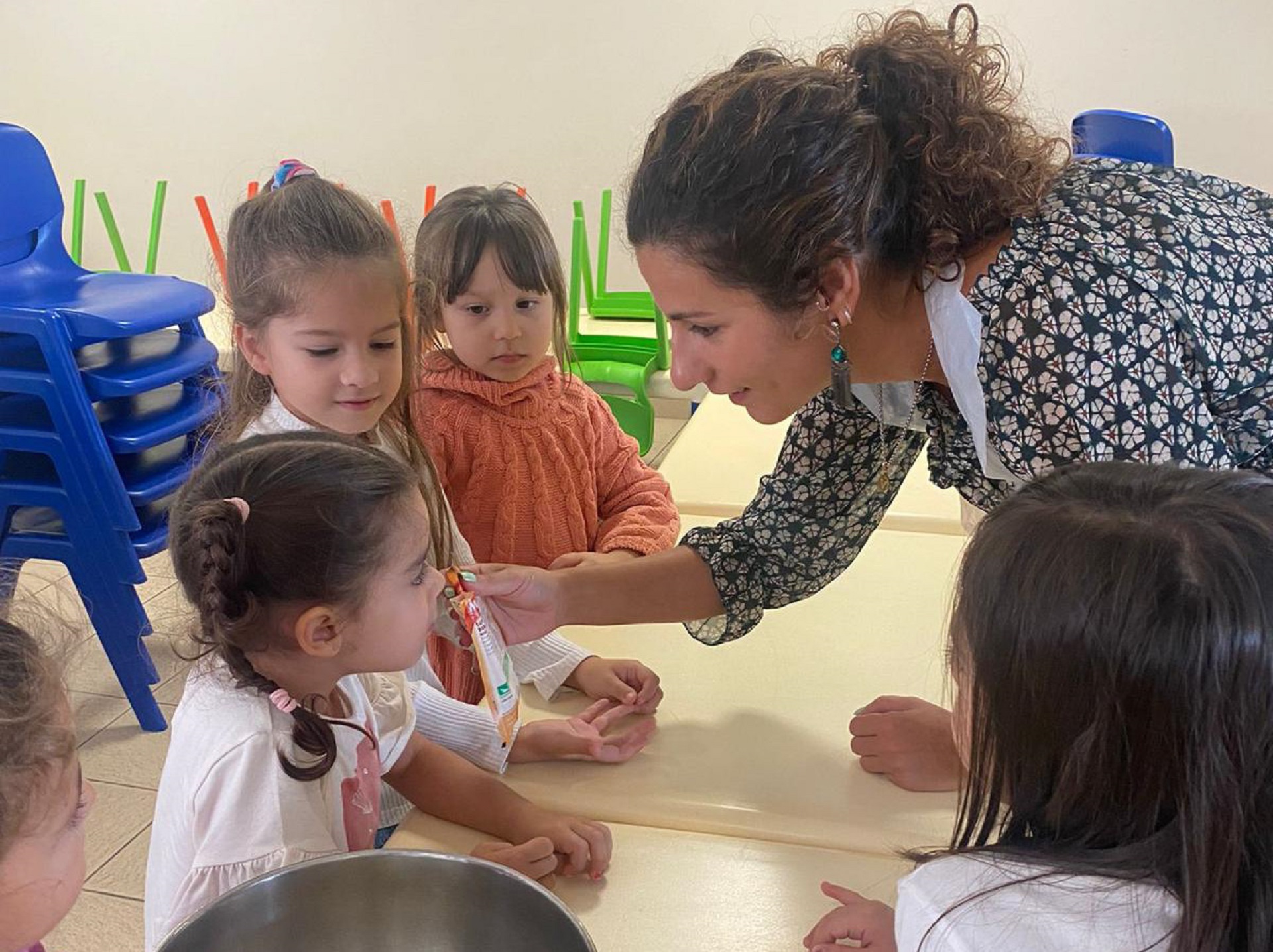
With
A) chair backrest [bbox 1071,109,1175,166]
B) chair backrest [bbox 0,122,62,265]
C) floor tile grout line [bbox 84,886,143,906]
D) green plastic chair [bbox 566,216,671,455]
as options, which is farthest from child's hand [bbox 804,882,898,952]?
chair backrest [bbox 0,122,62,265]

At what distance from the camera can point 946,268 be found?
3.24 feet

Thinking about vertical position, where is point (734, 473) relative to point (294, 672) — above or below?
below

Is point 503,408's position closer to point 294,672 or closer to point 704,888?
point 294,672

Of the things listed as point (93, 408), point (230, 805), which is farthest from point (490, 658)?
point (93, 408)

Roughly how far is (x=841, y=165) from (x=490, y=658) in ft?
1.71

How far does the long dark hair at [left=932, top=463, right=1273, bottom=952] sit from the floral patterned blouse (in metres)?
0.22

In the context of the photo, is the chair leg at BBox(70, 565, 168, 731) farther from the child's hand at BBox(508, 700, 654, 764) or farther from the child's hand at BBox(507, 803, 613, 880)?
the child's hand at BBox(507, 803, 613, 880)

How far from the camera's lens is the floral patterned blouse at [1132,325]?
0.89 m

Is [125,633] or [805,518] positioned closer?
[805,518]

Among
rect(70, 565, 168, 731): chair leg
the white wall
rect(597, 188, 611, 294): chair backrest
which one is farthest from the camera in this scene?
rect(597, 188, 611, 294): chair backrest

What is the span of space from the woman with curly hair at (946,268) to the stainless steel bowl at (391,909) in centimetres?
42

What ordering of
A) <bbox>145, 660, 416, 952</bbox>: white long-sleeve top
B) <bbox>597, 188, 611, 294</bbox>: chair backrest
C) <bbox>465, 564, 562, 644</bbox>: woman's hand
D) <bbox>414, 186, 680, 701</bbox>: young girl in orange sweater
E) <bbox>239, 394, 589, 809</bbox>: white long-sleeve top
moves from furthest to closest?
<bbox>597, 188, 611, 294</bbox>: chair backrest < <bbox>414, 186, 680, 701</bbox>: young girl in orange sweater < <bbox>465, 564, 562, 644</bbox>: woman's hand < <bbox>239, 394, 589, 809</bbox>: white long-sleeve top < <bbox>145, 660, 416, 952</bbox>: white long-sleeve top

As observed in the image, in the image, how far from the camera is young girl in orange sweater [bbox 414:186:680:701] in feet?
5.21

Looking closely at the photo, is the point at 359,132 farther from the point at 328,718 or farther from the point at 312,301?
the point at 328,718
